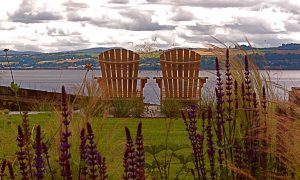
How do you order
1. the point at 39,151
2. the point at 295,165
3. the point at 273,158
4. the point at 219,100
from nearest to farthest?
the point at 39,151 < the point at 295,165 < the point at 219,100 < the point at 273,158

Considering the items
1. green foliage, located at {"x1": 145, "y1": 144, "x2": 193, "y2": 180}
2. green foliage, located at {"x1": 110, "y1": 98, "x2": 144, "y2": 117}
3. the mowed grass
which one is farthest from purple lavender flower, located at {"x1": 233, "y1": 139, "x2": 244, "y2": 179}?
green foliage, located at {"x1": 110, "y1": 98, "x2": 144, "y2": 117}

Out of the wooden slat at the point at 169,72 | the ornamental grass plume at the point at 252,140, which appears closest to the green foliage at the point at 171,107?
the wooden slat at the point at 169,72

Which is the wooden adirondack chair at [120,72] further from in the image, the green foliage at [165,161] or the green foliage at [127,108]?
the green foliage at [165,161]

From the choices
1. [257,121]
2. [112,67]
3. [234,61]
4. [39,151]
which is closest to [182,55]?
[112,67]

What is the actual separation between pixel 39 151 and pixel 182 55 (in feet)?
36.2

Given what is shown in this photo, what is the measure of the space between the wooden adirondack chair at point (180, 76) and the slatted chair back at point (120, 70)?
524 millimetres

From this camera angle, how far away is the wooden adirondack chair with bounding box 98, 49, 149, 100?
12891 mm

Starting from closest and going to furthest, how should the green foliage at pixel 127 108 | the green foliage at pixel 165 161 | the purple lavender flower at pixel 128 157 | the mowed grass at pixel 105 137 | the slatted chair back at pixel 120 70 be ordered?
1. the purple lavender flower at pixel 128 157
2. the green foliage at pixel 165 161
3. the mowed grass at pixel 105 137
4. the green foliage at pixel 127 108
5. the slatted chair back at pixel 120 70

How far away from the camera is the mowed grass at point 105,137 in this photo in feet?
13.6

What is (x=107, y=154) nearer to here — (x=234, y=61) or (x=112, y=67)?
(x=234, y=61)

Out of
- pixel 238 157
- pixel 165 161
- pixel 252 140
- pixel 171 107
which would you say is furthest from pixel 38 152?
pixel 171 107

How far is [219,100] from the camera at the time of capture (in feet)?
10.3

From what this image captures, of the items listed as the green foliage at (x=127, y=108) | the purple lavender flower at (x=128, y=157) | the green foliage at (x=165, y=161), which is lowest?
the green foliage at (x=127, y=108)

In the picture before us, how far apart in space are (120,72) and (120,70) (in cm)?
4
